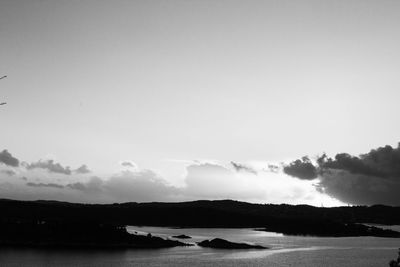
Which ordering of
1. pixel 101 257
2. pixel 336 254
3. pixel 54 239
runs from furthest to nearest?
pixel 54 239 < pixel 336 254 < pixel 101 257

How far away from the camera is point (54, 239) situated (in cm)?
16788

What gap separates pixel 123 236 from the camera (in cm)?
17312

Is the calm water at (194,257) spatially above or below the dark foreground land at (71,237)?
below

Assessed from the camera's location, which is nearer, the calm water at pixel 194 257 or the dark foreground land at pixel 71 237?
the calm water at pixel 194 257

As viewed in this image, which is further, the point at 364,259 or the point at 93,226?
the point at 93,226

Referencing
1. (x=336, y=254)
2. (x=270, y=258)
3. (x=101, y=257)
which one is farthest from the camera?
(x=336, y=254)

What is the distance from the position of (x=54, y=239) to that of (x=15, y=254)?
34.1 meters

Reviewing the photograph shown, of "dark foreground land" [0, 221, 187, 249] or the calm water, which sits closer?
the calm water

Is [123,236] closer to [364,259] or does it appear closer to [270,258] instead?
[270,258]

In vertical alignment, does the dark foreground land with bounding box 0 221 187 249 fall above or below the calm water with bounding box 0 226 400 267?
above

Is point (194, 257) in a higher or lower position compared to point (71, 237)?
lower

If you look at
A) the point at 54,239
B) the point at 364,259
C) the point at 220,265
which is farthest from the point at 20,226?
the point at 364,259

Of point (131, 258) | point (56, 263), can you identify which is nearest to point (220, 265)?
point (131, 258)

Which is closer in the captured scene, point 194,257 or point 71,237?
point 194,257
